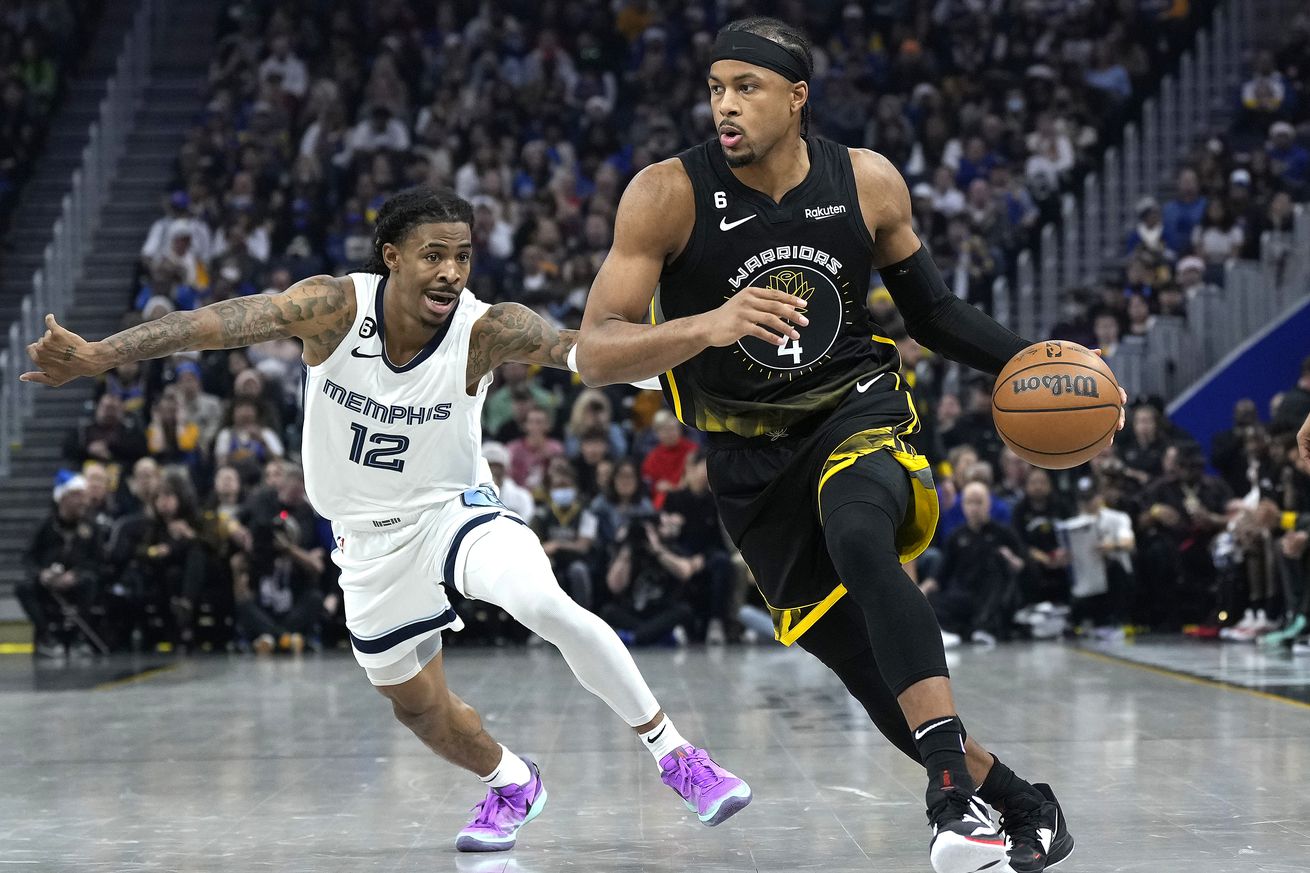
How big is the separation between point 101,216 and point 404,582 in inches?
680

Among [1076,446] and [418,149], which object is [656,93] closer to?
[418,149]

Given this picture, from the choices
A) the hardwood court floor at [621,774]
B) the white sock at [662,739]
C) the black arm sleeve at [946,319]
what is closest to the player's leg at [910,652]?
the black arm sleeve at [946,319]

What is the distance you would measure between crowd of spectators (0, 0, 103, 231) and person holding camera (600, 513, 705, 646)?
10.5 meters

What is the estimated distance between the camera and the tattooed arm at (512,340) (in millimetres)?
5559

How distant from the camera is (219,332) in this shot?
5250 millimetres

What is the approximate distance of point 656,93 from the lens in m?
20.7

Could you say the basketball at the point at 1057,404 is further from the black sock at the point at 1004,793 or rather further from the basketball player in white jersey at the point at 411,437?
the basketball player in white jersey at the point at 411,437

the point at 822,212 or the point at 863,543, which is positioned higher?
the point at 822,212

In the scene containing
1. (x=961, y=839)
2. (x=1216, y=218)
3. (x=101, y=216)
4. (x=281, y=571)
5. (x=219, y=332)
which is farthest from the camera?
(x=101, y=216)

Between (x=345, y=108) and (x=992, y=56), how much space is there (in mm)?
7885

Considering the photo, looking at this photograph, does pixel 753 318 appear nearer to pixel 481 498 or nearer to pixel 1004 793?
pixel 1004 793

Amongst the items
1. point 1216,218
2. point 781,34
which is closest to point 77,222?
point 1216,218

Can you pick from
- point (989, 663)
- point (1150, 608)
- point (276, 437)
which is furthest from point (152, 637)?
point (1150, 608)

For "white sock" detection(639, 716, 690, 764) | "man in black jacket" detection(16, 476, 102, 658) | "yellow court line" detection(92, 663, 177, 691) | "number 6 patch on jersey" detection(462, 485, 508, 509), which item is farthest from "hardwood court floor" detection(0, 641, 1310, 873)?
"man in black jacket" detection(16, 476, 102, 658)
